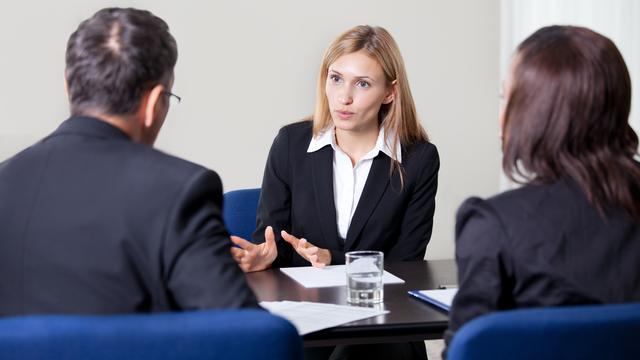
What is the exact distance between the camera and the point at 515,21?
5.04m

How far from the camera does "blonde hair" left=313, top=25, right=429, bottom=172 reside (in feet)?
9.64

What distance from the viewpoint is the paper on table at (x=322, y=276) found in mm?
2248

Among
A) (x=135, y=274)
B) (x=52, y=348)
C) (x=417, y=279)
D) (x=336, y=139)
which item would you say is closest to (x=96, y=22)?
(x=135, y=274)

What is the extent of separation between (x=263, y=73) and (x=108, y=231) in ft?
11.3

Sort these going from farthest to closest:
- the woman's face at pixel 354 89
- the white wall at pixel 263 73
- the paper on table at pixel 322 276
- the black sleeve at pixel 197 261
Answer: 1. the white wall at pixel 263 73
2. the woman's face at pixel 354 89
3. the paper on table at pixel 322 276
4. the black sleeve at pixel 197 261

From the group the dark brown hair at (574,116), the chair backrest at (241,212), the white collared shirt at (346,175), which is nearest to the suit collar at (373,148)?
the white collared shirt at (346,175)

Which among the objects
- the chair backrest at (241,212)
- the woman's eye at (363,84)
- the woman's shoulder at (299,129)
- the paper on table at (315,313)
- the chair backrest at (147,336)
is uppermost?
the woman's eye at (363,84)

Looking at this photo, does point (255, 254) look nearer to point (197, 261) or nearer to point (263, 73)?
point (197, 261)

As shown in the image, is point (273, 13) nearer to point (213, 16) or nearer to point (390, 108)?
point (213, 16)

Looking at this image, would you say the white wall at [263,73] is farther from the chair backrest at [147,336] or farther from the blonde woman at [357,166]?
the chair backrest at [147,336]

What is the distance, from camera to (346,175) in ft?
9.62

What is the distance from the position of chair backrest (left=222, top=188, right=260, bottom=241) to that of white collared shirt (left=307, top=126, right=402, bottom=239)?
357 mm

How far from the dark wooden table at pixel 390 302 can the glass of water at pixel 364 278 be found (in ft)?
0.09

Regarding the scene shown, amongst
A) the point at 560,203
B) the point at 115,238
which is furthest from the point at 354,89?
the point at 115,238
